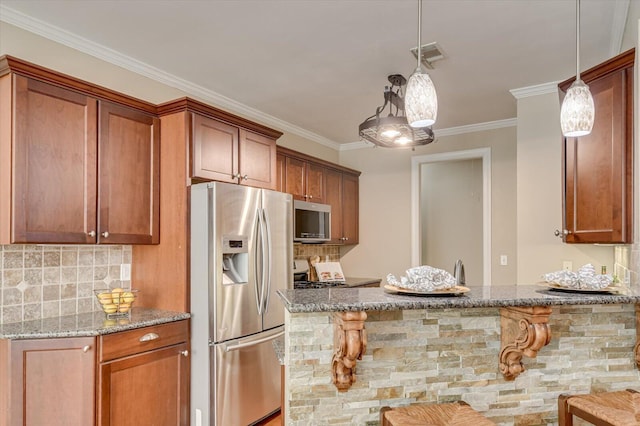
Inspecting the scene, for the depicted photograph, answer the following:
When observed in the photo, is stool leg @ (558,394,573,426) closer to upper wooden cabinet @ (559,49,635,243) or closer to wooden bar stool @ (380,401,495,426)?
wooden bar stool @ (380,401,495,426)

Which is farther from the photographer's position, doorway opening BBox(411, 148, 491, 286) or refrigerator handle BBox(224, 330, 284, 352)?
doorway opening BBox(411, 148, 491, 286)

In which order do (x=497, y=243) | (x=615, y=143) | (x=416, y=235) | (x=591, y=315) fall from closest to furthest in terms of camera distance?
(x=591, y=315) < (x=615, y=143) < (x=497, y=243) < (x=416, y=235)

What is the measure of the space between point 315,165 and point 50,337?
299 cm

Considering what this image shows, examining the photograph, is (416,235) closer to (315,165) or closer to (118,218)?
(315,165)

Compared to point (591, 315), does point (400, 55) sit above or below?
above

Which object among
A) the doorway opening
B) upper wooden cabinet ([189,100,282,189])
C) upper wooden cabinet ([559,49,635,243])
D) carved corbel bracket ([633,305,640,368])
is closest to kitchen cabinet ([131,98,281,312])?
upper wooden cabinet ([189,100,282,189])

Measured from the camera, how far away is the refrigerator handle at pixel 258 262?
2938mm

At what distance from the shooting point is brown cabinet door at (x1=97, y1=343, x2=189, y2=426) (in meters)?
2.21

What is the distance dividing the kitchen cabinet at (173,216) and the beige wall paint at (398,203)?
2.72 meters

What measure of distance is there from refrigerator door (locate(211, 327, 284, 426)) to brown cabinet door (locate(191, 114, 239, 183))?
3.76 feet

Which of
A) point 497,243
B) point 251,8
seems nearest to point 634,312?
point 251,8

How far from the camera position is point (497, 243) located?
4336 mm

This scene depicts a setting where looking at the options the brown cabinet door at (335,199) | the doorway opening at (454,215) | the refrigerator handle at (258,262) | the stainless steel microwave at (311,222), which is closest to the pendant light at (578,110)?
the refrigerator handle at (258,262)

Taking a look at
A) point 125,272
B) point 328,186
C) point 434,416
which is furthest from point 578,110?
point 328,186
